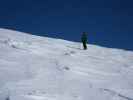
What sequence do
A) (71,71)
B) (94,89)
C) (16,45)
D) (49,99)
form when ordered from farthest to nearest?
1. (16,45)
2. (71,71)
3. (94,89)
4. (49,99)

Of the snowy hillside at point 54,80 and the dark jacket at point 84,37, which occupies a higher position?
the dark jacket at point 84,37

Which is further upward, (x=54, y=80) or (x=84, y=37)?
(x=84, y=37)

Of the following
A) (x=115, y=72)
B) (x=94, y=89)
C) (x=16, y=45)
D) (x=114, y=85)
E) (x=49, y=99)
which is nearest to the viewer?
(x=49, y=99)

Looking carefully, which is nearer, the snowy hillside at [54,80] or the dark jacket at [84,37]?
the snowy hillside at [54,80]

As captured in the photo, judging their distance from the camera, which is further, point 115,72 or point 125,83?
point 115,72

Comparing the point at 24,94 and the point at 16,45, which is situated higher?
the point at 16,45

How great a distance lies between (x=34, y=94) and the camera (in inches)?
262

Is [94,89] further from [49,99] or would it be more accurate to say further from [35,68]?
[35,68]

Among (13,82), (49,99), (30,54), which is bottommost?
(49,99)

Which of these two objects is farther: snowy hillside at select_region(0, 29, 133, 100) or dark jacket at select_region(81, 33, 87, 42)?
dark jacket at select_region(81, 33, 87, 42)

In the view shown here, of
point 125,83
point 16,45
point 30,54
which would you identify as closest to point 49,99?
point 125,83

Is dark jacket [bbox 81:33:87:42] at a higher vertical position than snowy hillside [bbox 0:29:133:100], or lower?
higher

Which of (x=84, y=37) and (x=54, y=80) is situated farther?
(x=84, y=37)

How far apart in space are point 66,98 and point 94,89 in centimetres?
166
